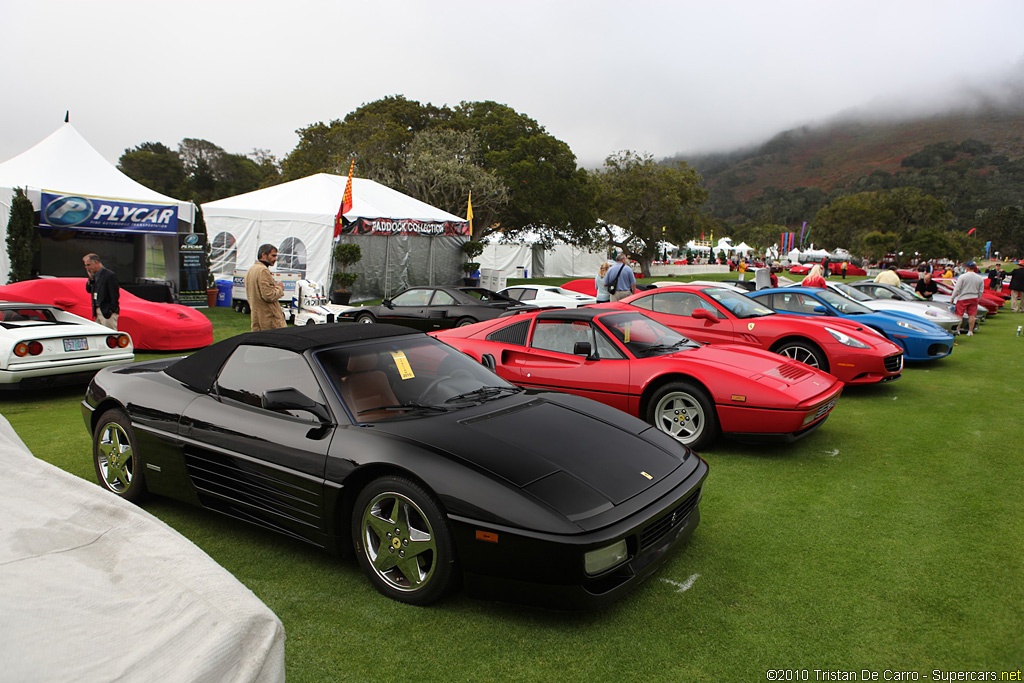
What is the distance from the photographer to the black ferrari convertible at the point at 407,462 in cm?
275

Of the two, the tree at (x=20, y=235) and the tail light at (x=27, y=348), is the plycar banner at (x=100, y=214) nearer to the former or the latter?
the tree at (x=20, y=235)

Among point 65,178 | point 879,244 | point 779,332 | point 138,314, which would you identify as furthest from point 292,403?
point 879,244

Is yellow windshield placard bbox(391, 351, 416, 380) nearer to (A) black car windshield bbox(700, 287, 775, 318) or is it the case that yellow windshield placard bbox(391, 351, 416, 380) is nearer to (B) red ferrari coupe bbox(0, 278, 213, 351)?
(A) black car windshield bbox(700, 287, 775, 318)

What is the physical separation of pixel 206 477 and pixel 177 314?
25.7 feet

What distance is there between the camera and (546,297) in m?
15.7

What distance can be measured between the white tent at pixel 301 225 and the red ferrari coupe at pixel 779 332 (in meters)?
12.9

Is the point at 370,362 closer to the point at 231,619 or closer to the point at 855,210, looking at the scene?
the point at 231,619

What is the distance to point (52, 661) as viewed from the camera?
1235mm

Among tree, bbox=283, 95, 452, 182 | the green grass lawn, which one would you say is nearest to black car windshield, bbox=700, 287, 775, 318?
the green grass lawn

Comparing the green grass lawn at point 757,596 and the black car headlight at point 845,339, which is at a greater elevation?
the black car headlight at point 845,339

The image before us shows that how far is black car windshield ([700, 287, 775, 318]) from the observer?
328 inches

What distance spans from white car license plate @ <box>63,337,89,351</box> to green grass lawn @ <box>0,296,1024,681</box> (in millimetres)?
2334

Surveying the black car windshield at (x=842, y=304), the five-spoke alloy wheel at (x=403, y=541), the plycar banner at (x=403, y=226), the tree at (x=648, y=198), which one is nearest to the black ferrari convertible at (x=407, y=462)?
the five-spoke alloy wheel at (x=403, y=541)

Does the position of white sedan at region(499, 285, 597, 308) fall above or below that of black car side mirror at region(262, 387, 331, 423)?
below
